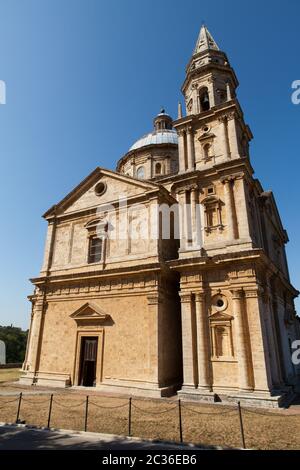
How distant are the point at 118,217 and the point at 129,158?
1478cm

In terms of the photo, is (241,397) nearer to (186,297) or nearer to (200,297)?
(200,297)

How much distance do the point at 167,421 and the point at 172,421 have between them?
0.59 feet

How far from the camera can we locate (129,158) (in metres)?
32.9

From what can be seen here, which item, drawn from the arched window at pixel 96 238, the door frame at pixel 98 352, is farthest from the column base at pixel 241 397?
the arched window at pixel 96 238

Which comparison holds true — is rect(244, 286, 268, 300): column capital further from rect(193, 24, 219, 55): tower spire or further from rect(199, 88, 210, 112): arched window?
rect(193, 24, 219, 55): tower spire

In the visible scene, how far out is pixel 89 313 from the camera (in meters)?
18.5

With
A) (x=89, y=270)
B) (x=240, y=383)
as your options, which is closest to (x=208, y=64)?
(x=89, y=270)

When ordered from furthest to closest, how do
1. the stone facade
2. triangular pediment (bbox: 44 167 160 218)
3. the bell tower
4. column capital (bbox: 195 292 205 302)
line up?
triangular pediment (bbox: 44 167 160 218)
the bell tower
column capital (bbox: 195 292 205 302)
the stone facade

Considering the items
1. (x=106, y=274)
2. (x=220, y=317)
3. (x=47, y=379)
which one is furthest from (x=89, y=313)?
(x=220, y=317)

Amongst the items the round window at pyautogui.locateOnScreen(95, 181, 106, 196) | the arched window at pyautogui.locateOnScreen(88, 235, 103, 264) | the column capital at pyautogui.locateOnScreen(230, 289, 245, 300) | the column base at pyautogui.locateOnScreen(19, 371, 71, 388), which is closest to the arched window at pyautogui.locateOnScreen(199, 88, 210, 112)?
the round window at pyautogui.locateOnScreen(95, 181, 106, 196)

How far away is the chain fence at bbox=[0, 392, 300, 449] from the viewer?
847 cm

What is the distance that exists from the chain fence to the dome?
2586 cm

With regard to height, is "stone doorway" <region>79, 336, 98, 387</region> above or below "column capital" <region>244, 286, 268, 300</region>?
below

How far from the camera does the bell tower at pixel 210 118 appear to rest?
63.6 feet
